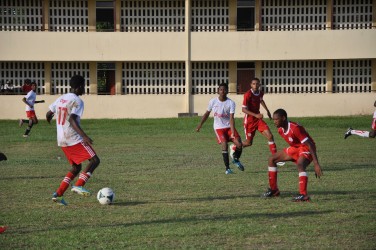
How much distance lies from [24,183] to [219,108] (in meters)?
4.73

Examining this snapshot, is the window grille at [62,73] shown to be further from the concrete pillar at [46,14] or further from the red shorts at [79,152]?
the red shorts at [79,152]

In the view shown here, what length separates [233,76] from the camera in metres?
41.8

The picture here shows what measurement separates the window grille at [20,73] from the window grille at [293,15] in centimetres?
1158

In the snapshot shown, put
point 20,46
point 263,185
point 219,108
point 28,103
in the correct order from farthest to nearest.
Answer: point 20,46 → point 28,103 → point 219,108 → point 263,185

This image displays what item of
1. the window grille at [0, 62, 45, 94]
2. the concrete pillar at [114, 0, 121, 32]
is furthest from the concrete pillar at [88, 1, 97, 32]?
the window grille at [0, 62, 45, 94]

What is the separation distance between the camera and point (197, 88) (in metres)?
41.6

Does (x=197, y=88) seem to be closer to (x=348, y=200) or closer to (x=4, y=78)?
(x=4, y=78)

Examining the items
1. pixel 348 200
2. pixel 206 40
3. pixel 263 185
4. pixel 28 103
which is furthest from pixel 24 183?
pixel 206 40

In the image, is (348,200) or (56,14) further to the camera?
(56,14)

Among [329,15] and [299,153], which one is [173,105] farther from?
[299,153]

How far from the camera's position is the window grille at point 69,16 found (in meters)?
40.8

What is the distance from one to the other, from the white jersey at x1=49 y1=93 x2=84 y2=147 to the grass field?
3.21 feet

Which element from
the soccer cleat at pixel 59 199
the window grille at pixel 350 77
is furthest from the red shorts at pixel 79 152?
the window grille at pixel 350 77

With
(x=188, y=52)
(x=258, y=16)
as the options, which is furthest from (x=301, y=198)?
(x=258, y=16)
